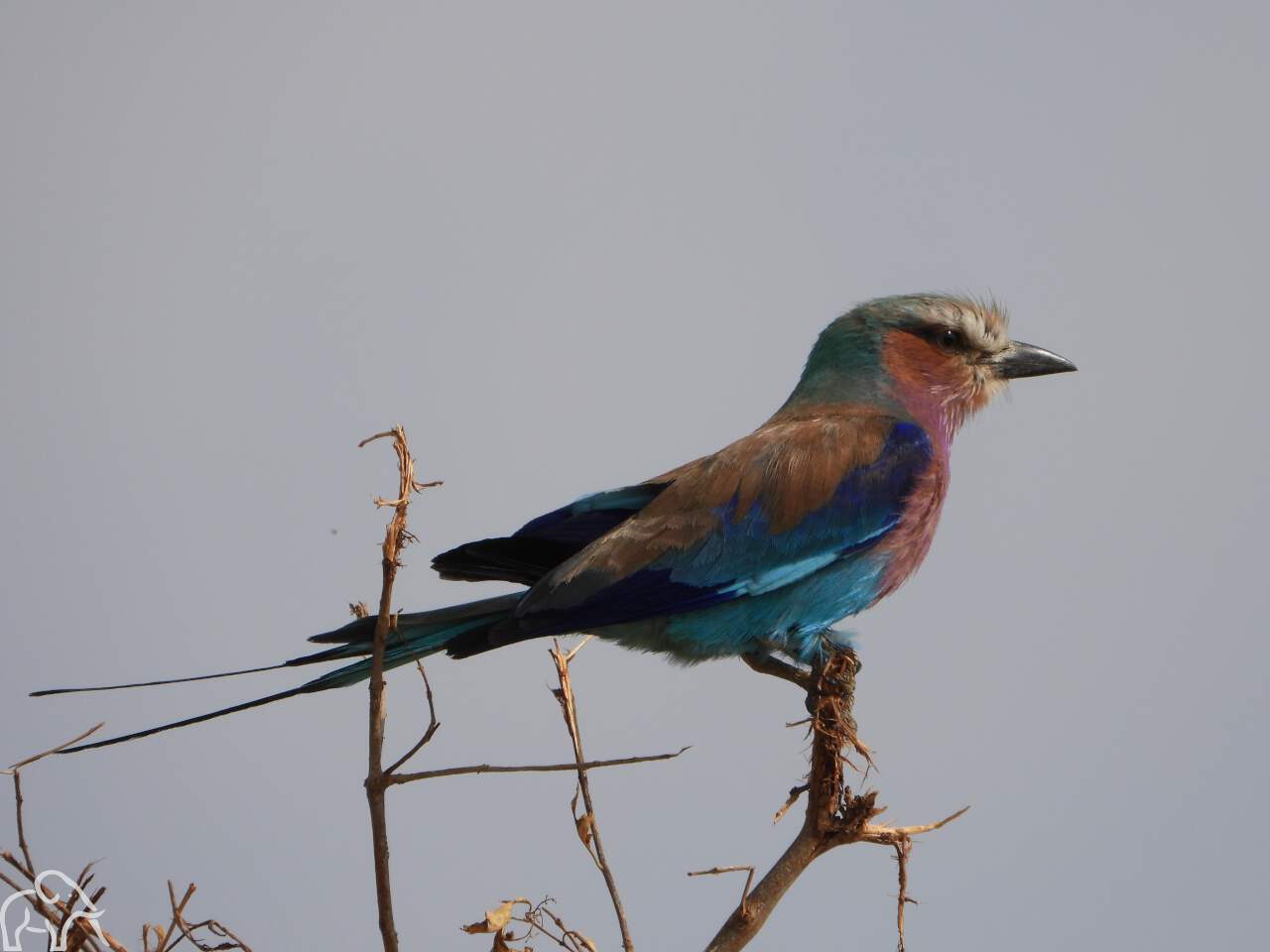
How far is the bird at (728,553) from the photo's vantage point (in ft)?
12.2

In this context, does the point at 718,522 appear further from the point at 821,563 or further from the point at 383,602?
the point at 383,602

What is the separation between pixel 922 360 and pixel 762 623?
45.1 inches

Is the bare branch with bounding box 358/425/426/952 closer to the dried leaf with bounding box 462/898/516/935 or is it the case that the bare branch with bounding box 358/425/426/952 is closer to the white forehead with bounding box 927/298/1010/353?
the dried leaf with bounding box 462/898/516/935

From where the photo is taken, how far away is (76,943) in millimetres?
2320

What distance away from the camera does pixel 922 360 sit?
15.2 ft

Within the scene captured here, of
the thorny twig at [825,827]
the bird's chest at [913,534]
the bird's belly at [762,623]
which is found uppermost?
the bird's chest at [913,534]

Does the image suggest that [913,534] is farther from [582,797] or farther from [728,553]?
[582,797]

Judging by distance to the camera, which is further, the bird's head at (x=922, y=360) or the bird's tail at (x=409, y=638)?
the bird's head at (x=922, y=360)

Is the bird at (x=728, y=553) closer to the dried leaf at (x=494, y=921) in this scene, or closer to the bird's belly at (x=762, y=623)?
the bird's belly at (x=762, y=623)

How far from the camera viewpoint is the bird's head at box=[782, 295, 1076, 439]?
4527mm

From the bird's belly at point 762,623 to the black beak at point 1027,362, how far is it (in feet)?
3.75

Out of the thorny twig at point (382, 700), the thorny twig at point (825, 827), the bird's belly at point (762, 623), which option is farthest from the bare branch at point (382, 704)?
the bird's belly at point (762, 623)

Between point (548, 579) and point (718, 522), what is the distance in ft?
1.59

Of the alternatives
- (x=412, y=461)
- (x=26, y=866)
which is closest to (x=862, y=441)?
(x=412, y=461)
